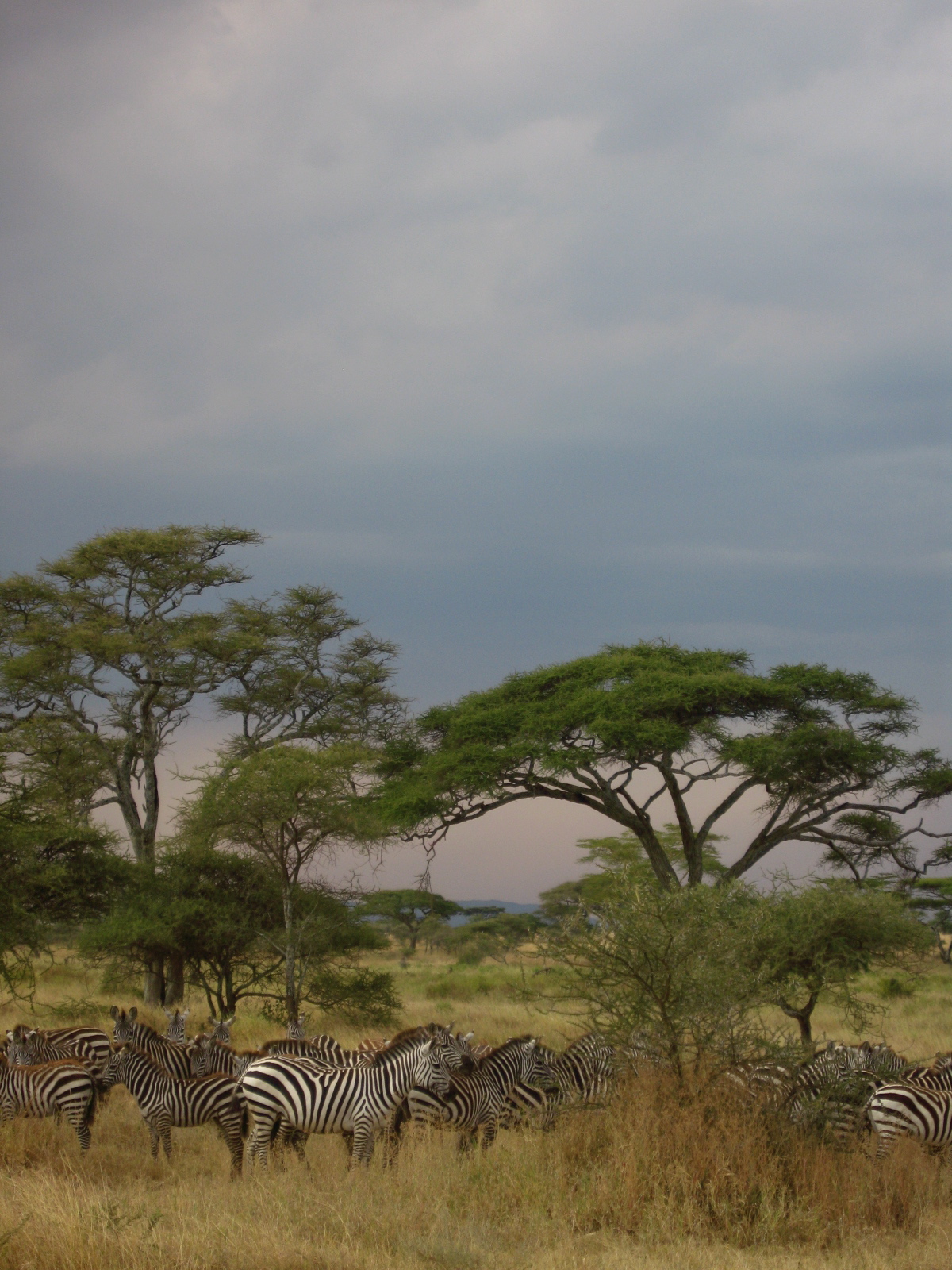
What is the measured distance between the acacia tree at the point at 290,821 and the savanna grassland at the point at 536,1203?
32.0 ft

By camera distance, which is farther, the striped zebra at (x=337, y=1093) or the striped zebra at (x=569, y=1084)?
the striped zebra at (x=337, y=1093)

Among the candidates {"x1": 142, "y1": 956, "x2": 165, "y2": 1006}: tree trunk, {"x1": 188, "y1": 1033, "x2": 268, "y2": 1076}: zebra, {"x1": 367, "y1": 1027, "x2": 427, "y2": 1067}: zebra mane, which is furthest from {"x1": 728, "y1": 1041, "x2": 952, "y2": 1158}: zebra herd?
{"x1": 142, "y1": 956, "x2": 165, "y2": 1006}: tree trunk

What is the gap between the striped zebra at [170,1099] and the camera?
33.9 ft

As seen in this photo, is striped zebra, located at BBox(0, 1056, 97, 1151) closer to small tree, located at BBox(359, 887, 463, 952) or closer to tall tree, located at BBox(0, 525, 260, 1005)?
tall tree, located at BBox(0, 525, 260, 1005)

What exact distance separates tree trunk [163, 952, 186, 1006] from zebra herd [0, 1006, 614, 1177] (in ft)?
34.7

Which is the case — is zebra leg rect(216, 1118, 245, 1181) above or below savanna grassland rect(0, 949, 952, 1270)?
below

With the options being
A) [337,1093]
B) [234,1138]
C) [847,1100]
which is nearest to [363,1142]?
[337,1093]

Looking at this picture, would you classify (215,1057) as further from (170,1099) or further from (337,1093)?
(337,1093)

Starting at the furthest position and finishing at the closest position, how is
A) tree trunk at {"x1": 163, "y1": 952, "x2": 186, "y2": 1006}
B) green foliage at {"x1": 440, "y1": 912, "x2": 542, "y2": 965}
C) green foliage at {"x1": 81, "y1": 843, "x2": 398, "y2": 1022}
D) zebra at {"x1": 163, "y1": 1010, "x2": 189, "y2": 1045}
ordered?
green foliage at {"x1": 440, "y1": 912, "x2": 542, "y2": 965} < tree trunk at {"x1": 163, "y1": 952, "x2": 186, "y2": 1006} < green foliage at {"x1": 81, "y1": 843, "x2": 398, "y2": 1022} < zebra at {"x1": 163, "y1": 1010, "x2": 189, "y2": 1045}

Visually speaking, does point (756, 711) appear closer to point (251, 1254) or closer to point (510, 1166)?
point (510, 1166)

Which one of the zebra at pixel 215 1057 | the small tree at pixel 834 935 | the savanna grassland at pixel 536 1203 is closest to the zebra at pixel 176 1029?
the zebra at pixel 215 1057

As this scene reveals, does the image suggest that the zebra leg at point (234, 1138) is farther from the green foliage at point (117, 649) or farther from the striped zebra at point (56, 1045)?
the green foliage at point (117, 649)

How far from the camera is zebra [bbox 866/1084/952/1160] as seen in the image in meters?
9.16

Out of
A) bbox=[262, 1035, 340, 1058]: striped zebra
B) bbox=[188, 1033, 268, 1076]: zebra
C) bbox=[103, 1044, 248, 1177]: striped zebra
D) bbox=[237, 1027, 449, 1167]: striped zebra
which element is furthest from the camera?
bbox=[188, 1033, 268, 1076]: zebra
